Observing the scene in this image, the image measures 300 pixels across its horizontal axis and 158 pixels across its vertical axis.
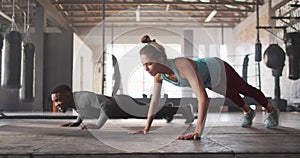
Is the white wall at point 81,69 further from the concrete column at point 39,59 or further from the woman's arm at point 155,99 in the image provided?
the woman's arm at point 155,99

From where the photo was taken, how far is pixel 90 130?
279 cm

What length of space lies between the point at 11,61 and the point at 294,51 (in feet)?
14.6

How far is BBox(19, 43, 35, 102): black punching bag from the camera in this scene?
5.29 meters

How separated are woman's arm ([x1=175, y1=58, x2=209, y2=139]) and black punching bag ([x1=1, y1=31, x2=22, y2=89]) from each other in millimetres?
2981

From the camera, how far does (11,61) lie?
463 cm

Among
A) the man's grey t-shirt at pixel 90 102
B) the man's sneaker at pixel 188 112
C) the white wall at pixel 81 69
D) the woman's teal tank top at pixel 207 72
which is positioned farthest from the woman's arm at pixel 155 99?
the white wall at pixel 81 69

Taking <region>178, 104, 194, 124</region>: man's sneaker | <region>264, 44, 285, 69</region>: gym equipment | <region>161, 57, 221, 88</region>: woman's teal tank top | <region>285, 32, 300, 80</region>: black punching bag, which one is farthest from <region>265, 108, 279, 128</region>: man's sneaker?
<region>264, 44, 285, 69</region>: gym equipment

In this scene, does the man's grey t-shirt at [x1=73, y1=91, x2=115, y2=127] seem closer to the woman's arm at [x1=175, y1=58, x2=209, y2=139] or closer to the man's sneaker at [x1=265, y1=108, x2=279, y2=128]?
the woman's arm at [x1=175, y1=58, x2=209, y2=139]

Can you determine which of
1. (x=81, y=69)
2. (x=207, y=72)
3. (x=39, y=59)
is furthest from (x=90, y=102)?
(x=81, y=69)

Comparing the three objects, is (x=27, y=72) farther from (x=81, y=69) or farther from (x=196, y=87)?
(x=81, y=69)

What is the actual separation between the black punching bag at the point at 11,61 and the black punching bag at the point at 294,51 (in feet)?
14.1

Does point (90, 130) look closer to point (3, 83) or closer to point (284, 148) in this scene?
point (284, 148)

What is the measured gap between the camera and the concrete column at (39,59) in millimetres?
8766

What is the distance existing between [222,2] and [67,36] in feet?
13.9
